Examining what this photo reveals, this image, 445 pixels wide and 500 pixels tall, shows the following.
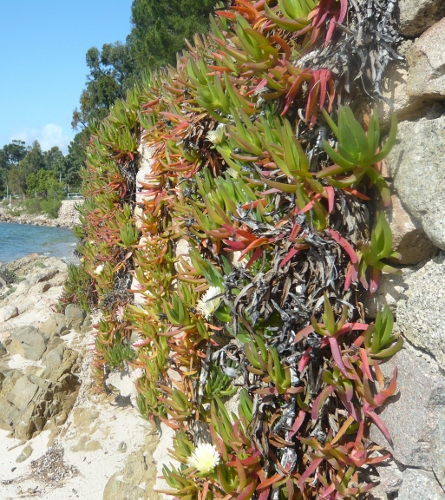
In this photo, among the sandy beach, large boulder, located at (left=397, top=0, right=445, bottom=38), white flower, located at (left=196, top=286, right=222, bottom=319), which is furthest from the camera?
the sandy beach

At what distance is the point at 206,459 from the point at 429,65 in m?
1.49

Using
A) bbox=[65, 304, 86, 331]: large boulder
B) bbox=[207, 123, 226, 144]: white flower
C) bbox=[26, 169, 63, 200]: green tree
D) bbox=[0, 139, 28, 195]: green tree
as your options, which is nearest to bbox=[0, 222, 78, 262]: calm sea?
bbox=[65, 304, 86, 331]: large boulder

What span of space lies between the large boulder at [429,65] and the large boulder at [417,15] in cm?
5

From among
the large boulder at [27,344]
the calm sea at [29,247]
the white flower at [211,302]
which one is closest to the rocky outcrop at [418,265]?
the white flower at [211,302]

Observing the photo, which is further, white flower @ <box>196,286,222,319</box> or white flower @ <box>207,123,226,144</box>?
white flower @ <box>207,123,226,144</box>

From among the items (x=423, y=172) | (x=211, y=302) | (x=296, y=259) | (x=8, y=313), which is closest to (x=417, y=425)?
(x=296, y=259)

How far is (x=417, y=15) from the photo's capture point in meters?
1.38

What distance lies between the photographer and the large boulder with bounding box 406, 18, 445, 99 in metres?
1.29

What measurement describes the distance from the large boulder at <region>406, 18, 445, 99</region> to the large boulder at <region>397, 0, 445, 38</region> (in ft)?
0.16

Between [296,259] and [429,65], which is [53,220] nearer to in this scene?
[296,259]

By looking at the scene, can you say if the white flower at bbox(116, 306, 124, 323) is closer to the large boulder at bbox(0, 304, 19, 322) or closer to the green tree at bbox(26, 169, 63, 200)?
the large boulder at bbox(0, 304, 19, 322)

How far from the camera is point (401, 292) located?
4.73ft

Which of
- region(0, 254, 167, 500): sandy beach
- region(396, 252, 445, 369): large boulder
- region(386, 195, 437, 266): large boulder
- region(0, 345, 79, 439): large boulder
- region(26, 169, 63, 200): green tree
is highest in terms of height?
region(26, 169, 63, 200): green tree

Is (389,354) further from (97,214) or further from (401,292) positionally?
(97,214)
